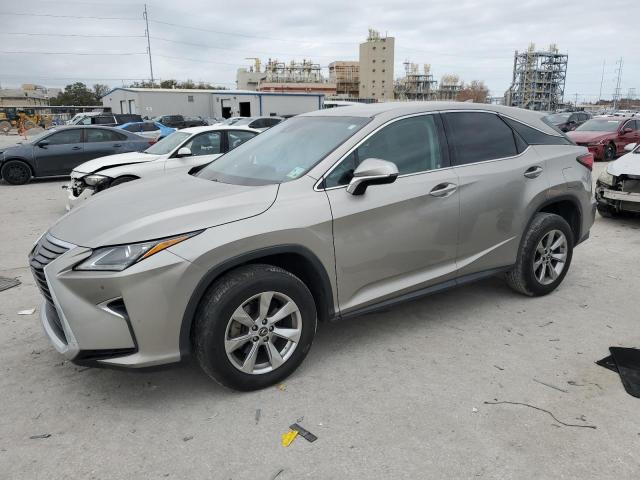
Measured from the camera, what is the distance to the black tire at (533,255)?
424cm

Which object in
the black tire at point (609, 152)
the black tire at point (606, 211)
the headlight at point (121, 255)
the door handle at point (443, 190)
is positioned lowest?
the black tire at point (606, 211)

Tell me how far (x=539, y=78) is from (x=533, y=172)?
11606cm

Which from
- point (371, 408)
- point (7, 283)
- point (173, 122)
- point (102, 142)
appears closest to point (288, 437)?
point (371, 408)

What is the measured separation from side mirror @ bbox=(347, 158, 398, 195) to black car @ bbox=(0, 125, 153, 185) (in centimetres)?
1093

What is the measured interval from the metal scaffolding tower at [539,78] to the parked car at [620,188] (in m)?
107

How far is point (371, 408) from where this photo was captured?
114 inches

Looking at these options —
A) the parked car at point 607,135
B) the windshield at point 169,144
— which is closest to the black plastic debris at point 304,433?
the windshield at point 169,144

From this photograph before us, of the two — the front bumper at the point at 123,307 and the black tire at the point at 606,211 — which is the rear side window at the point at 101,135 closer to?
the black tire at the point at 606,211

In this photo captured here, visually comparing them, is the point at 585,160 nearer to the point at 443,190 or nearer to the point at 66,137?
the point at 443,190

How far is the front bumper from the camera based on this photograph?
8.48ft

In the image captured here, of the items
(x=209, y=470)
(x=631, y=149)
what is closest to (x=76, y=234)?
(x=209, y=470)

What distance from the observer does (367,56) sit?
12512 cm

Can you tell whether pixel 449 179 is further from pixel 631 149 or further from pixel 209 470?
pixel 631 149

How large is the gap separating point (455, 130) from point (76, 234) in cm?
283
